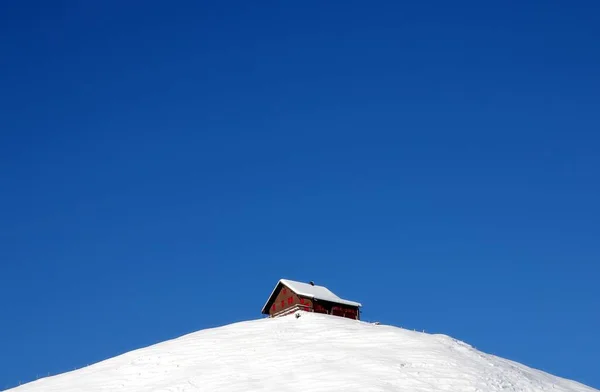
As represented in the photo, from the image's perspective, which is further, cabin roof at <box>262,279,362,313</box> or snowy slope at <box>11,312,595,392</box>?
cabin roof at <box>262,279,362,313</box>

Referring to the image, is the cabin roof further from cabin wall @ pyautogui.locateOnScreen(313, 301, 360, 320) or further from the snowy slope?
the snowy slope

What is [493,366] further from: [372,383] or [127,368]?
[127,368]

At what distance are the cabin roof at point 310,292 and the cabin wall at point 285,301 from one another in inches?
15.0

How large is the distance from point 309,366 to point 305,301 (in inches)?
888

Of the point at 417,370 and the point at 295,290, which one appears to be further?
the point at 295,290

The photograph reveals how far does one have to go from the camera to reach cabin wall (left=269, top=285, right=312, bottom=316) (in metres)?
58.9

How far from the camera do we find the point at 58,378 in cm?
4188

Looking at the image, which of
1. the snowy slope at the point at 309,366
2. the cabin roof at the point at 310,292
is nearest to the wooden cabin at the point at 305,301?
the cabin roof at the point at 310,292

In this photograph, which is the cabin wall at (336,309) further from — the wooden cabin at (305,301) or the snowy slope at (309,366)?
the snowy slope at (309,366)

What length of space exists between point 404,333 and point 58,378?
64.1 feet

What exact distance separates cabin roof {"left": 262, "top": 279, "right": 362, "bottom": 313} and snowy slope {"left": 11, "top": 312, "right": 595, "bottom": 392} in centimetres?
1071

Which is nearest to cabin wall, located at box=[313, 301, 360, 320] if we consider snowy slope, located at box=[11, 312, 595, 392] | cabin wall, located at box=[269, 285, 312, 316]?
cabin wall, located at box=[269, 285, 312, 316]

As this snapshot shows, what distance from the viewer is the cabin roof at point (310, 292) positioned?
5925 centimetres

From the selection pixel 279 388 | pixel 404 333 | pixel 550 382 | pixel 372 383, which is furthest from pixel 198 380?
pixel 550 382
